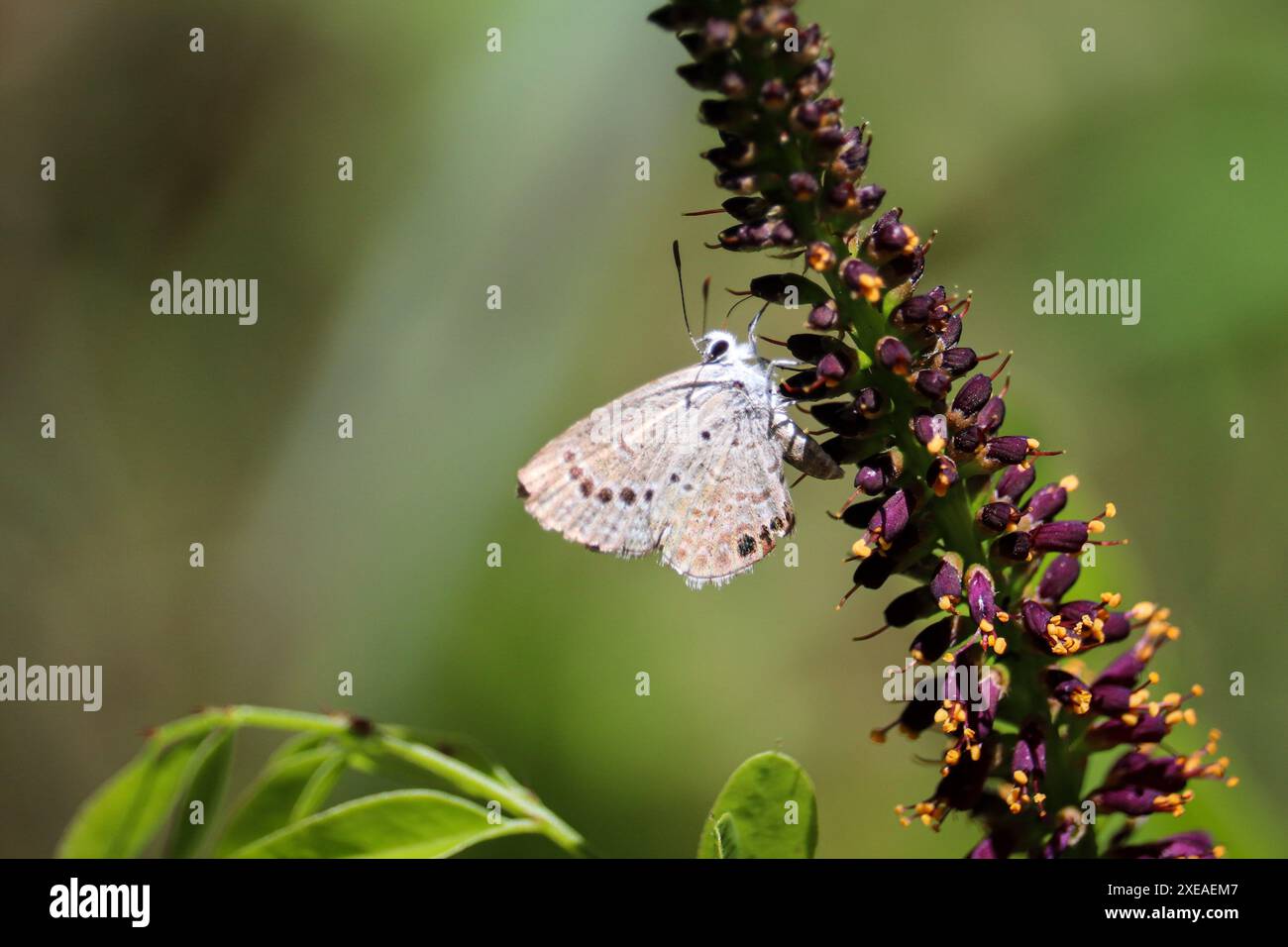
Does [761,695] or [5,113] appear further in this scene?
[5,113]

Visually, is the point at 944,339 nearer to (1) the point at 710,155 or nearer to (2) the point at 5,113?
(1) the point at 710,155

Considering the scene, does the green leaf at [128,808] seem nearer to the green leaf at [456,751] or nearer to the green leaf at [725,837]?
the green leaf at [456,751]

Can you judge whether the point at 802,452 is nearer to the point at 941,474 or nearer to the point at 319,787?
the point at 941,474

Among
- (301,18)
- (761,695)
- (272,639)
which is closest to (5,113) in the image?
(301,18)

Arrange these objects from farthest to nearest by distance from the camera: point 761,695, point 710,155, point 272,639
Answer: point 272,639 < point 761,695 < point 710,155
